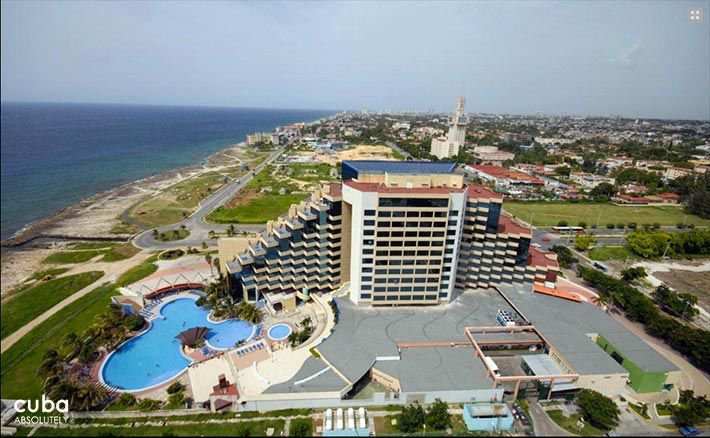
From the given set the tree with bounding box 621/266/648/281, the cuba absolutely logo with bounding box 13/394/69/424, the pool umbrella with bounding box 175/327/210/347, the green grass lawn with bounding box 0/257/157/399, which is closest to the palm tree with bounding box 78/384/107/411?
the cuba absolutely logo with bounding box 13/394/69/424

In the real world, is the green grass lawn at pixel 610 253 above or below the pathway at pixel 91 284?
above

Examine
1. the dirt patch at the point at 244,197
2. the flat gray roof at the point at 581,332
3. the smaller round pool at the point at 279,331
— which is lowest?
the smaller round pool at the point at 279,331

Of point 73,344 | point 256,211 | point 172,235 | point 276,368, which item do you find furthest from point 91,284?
point 256,211

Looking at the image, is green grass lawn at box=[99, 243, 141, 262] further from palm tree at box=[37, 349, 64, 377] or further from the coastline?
Result: palm tree at box=[37, 349, 64, 377]

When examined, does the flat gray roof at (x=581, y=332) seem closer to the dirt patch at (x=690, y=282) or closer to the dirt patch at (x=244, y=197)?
the dirt patch at (x=690, y=282)

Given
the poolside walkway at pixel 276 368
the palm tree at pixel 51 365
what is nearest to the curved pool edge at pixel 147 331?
the palm tree at pixel 51 365

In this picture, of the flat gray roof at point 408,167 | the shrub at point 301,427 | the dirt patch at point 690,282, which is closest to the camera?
the shrub at point 301,427

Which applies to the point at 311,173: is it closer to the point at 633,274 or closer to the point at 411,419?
the point at 633,274

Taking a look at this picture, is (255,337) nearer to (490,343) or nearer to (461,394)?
(461,394)
